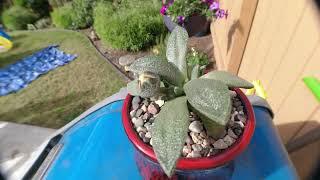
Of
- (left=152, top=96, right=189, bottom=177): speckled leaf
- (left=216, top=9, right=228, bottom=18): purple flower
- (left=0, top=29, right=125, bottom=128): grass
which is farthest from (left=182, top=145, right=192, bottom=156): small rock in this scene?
(left=216, top=9, right=228, bottom=18): purple flower

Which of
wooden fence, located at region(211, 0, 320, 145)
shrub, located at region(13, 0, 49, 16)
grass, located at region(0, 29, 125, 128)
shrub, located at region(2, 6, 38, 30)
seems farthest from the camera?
shrub, located at region(13, 0, 49, 16)

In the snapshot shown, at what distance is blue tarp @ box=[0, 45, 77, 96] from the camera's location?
2621 millimetres

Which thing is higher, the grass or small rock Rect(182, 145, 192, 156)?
small rock Rect(182, 145, 192, 156)

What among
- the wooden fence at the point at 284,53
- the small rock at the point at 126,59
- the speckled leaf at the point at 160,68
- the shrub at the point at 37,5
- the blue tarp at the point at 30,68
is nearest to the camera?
the speckled leaf at the point at 160,68

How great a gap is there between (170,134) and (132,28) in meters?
2.46

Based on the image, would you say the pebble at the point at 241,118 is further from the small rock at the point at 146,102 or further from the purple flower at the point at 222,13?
the purple flower at the point at 222,13

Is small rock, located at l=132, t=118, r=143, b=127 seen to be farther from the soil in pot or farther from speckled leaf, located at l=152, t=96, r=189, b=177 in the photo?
speckled leaf, located at l=152, t=96, r=189, b=177

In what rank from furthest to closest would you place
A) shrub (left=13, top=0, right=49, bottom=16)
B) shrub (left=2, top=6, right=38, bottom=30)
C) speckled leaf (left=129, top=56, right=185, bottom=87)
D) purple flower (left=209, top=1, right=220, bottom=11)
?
shrub (left=13, top=0, right=49, bottom=16), shrub (left=2, top=6, right=38, bottom=30), purple flower (left=209, top=1, right=220, bottom=11), speckled leaf (left=129, top=56, right=185, bottom=87)

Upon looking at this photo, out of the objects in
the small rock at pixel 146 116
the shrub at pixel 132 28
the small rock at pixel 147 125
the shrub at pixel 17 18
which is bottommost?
the shrub at pixel 17 18

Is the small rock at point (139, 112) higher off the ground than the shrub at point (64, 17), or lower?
higher

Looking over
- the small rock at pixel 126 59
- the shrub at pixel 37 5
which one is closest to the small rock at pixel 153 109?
the small rock at pixel 126 59

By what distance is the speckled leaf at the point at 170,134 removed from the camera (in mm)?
458

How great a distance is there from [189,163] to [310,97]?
650 millimetres

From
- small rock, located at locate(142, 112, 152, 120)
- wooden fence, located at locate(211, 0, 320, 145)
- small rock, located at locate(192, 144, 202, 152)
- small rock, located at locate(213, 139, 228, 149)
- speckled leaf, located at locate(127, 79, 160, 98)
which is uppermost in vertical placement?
speckled leaf, located at locate(127, 79, 160, 98)
